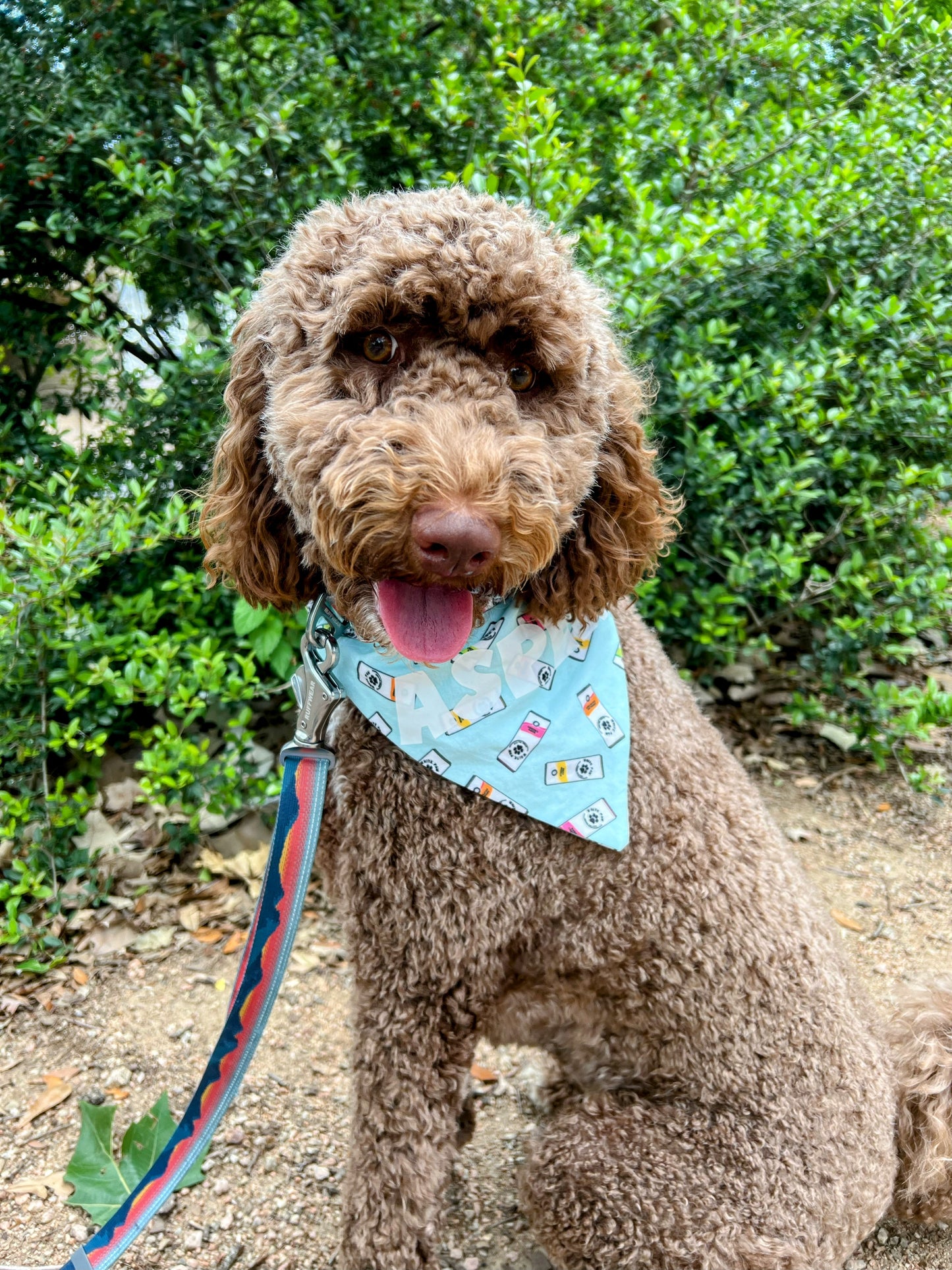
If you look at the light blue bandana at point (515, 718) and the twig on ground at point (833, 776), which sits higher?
the light blue bandana at point (515, 718)

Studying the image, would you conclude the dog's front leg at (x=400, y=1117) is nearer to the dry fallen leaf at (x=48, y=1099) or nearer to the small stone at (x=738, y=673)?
the dry fallen leaf at (x=48, y=1099)

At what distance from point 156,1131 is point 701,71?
369 cm

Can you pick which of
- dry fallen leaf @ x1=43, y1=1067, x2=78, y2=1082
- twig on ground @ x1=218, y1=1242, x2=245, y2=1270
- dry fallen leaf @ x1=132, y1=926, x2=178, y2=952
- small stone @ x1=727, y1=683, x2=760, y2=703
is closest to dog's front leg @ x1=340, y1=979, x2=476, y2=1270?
twig on ground @ x1=218, y1=1242, x2=245, y2=1270

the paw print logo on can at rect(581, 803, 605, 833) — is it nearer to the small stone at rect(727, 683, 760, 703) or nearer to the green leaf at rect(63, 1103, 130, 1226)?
the green leaf at rect(63, 1103, 130, 1226)

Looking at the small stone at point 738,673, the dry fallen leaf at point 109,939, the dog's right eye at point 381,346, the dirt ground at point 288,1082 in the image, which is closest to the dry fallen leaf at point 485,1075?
the dirt ground at point 288,1082

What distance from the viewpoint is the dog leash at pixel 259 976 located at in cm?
163

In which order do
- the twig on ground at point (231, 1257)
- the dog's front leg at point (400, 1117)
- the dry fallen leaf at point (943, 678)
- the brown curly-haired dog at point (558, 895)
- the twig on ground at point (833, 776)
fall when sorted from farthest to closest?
the dry fallen leaf at point (943, 678), the twig on ground at point (833, 776), the twig on ground at point (231, 1257), the dog's front leg at point (400, 1117), the brown curly-haired dog at point (558, 895)

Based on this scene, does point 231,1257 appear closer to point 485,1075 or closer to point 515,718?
point 485,1075

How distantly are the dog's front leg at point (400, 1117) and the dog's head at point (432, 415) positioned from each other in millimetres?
754

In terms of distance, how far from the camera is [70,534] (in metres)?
2.42

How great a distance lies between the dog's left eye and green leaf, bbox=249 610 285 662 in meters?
1.53

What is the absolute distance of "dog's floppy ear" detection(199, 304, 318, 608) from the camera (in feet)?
5.57

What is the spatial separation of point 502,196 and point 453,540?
1.70 metres

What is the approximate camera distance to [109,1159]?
209 centimetres
